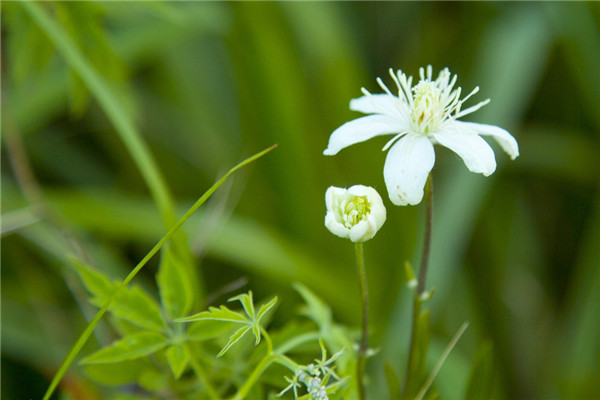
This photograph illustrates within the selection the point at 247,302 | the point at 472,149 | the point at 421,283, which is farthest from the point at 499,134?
the point at 247,302

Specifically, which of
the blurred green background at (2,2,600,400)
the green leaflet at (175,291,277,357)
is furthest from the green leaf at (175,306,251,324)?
the blurred green background at (2,2,600,400)

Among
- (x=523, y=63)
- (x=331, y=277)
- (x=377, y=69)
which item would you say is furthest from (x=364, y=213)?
(x=377, y=69)

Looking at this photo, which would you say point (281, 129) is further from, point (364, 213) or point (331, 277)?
point (364, 213)

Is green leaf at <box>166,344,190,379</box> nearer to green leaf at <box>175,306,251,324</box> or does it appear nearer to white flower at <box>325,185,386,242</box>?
green leaf at <box>175,306,251,324</box>

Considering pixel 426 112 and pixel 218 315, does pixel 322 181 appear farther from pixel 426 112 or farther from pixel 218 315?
pixel 218 315

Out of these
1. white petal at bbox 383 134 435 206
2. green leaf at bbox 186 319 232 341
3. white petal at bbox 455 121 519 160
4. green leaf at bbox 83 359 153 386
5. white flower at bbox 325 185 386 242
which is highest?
white petal at bbox 455 121 519 160

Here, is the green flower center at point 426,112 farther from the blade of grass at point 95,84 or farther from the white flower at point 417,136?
the blade of grass at point 95,84

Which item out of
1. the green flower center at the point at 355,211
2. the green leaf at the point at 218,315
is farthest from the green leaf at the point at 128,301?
the green flower center at the point at 355,211
